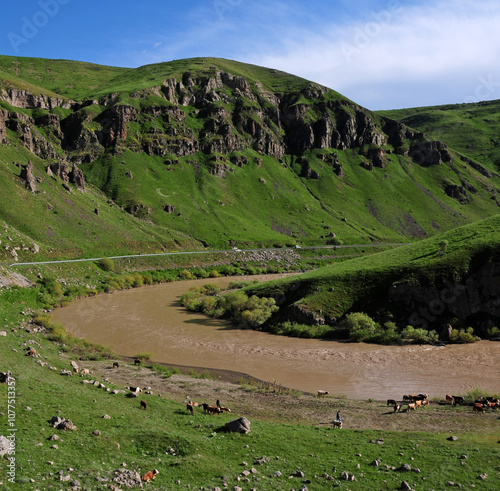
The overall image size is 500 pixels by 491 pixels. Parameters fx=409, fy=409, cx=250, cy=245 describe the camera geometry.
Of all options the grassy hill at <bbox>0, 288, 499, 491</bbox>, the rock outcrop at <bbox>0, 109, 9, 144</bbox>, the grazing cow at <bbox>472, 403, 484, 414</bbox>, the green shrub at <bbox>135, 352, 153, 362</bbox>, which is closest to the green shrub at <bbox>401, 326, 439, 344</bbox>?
the grassy hill at <bbox>0, 288, 499, 491</bbox>

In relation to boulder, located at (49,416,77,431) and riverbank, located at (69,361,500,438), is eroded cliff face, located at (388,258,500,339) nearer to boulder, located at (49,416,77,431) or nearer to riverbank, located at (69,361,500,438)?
riverbank, located at (69,361,500,438)

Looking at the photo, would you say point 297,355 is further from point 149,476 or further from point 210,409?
point 149,476

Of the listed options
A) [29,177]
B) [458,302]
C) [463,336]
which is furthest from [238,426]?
[29,177]

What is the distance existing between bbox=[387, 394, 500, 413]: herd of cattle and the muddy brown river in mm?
3470

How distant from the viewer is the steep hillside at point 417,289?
60.5 meters

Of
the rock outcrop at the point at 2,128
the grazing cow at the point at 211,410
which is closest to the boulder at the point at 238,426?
the grazing cow at the point at 211,410

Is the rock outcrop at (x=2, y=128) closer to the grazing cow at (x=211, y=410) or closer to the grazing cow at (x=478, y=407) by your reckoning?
the grazing cow at (x=211, y=410)

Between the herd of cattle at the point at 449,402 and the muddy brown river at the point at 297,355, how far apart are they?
3.47m

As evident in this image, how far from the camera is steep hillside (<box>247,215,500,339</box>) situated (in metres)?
60.5

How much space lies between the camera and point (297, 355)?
172ft

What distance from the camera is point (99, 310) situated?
77000mm

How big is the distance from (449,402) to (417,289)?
30.6 metres

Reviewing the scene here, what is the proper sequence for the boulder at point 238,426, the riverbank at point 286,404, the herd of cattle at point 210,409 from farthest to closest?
the riverbank at point 286,404 → the herd of cattle at point 210,409 → the boulder at point 238,426

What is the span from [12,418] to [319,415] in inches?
811
